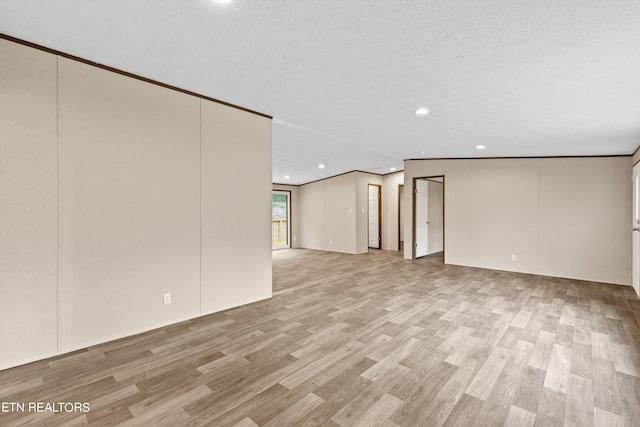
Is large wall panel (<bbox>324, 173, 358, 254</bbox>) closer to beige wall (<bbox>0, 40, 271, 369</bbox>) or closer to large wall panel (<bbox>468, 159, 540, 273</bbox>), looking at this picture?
large wall panel (<bbox>468, 159, 540, 273</bbox>)

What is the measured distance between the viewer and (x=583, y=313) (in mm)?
3738

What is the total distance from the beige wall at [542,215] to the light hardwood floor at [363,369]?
167 centimetres

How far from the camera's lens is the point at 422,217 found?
775 centimetres

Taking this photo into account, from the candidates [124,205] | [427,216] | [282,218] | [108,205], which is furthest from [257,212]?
[282,218]

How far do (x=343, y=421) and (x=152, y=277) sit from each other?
2.35 meters

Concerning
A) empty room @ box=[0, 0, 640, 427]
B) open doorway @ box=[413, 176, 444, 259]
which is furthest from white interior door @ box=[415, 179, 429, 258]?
empty room @ box=[0, 0, 640, 427]

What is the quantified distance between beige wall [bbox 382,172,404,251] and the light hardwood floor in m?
5.30

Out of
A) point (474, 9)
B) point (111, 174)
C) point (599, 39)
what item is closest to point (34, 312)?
point (111, 174)

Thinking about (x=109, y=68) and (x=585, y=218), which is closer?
(x=109, y=68)

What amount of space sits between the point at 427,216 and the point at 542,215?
2.64 metres

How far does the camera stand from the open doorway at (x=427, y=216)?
748 cm

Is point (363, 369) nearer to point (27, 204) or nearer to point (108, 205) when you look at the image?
point (108, 205)

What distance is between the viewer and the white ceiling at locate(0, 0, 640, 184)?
Result: 72.4 inches

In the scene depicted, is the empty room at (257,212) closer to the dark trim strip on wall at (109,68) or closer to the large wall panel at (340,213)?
the dark trim strip on wall at (109,68)
